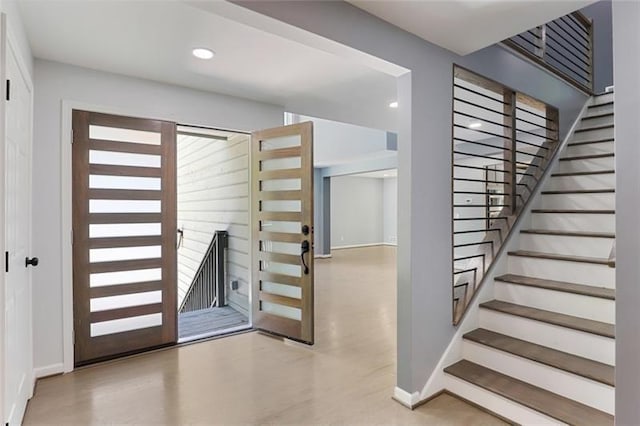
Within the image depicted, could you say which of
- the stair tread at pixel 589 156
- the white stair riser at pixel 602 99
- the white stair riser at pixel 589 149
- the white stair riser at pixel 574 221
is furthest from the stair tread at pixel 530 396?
the white stair riser at pixel 602 99

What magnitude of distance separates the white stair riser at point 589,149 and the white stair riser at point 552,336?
211 cm

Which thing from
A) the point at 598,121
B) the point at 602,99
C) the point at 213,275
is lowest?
the point at 213,275

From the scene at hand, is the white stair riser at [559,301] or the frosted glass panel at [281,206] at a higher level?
the frosted glass panel at [281,206]

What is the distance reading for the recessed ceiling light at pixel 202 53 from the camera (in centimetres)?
251

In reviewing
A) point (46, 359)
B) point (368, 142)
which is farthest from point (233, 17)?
point (368, 142)

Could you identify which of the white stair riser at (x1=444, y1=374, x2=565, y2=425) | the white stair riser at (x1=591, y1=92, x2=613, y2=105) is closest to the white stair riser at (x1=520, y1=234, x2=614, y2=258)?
the white stair riser at (x1=444, y1=374, x2=565, y2=425)

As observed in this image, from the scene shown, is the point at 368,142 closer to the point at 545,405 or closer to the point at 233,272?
the point at 233,272

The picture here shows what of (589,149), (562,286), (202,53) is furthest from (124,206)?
(589,149)

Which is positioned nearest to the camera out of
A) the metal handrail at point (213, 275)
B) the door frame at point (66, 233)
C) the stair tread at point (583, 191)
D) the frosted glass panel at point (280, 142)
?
the door frame at point (66, 233)

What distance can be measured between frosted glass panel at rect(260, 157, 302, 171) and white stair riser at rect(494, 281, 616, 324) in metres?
2.03

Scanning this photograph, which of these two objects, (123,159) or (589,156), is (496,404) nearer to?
(589,156)

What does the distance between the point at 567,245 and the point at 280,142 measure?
2689 mm

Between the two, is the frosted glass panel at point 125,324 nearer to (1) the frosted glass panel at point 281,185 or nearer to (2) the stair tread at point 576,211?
(1) the frosted glass panel at point 281,185

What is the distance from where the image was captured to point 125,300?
3104mm
